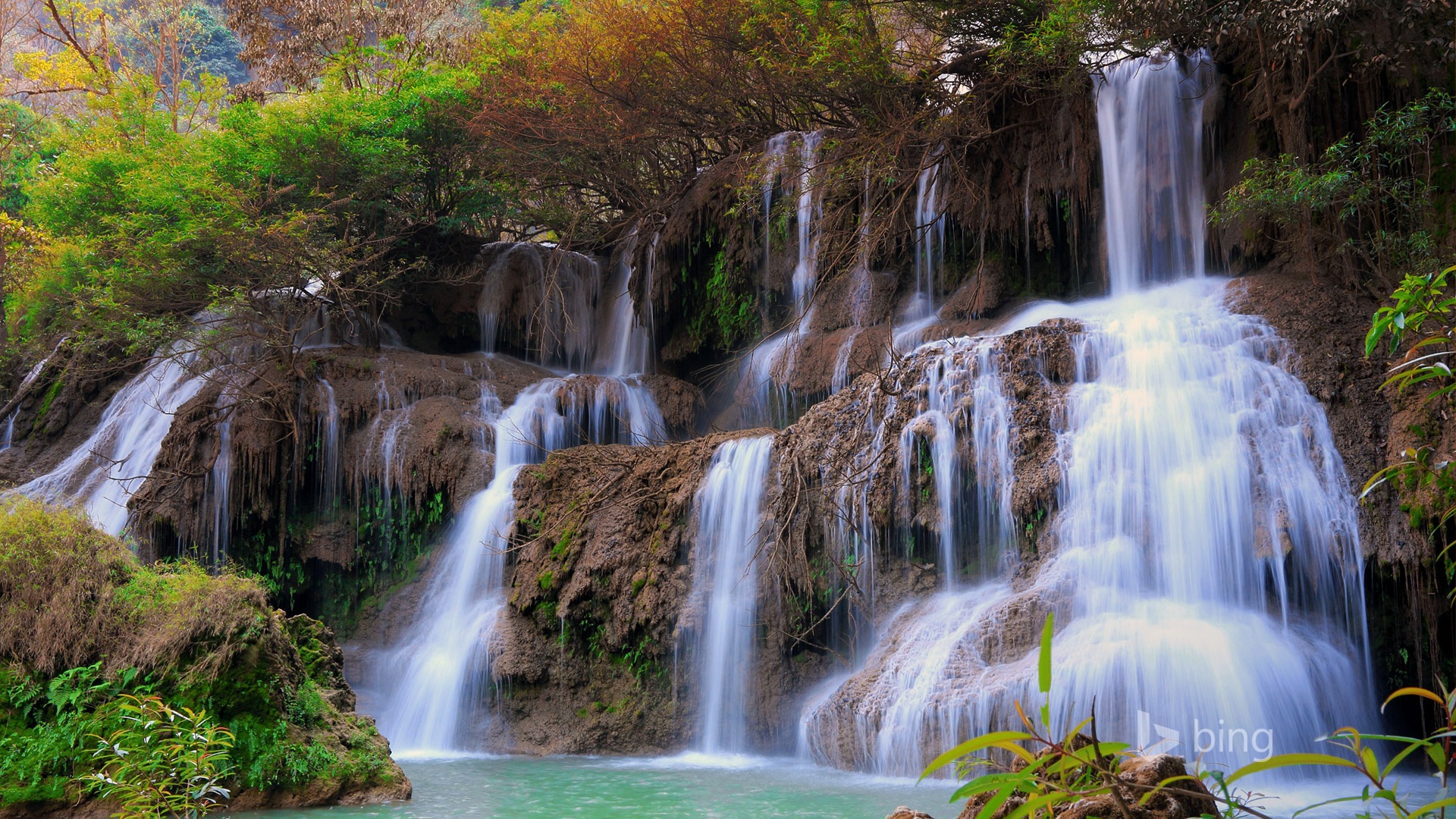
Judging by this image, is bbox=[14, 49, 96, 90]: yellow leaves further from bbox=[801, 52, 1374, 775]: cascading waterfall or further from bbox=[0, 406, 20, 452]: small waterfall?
bbox=[801, 52, 1374, 775]: cascading waterfall

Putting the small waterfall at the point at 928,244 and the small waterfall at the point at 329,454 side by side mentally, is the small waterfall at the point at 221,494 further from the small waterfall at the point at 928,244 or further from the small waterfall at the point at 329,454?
the small waterfall at the point at 928,244

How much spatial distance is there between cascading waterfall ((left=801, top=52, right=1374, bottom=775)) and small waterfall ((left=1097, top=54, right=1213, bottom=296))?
232cm

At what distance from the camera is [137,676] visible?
723cm

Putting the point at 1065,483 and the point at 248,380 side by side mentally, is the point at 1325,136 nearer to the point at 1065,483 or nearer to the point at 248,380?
the point at 1065,483

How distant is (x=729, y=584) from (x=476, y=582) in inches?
141

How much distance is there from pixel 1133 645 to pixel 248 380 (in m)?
13.1

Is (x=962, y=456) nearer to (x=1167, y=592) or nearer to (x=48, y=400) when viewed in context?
(x=1167, y=592)

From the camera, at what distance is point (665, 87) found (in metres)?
16.7

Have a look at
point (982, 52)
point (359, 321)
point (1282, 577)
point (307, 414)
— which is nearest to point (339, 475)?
point (307, 414)

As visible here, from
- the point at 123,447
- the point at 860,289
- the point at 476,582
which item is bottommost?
the point at 476,582

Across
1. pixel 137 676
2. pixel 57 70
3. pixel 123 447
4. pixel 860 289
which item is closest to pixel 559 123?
pixel 860 289

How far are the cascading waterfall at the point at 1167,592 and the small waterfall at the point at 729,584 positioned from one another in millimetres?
942

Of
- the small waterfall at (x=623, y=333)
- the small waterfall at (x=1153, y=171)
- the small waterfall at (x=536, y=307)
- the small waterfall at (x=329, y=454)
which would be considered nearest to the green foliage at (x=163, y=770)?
the small waterfall at (x=329, y=454)

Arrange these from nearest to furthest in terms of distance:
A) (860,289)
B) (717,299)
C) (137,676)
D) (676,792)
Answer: (137,676)
(676,792)
(860,289)
(717,299)
